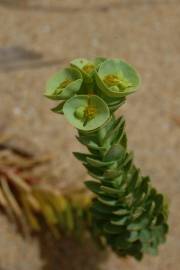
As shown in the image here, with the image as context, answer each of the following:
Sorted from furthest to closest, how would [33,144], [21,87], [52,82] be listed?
[21,87] → [33,144] → [52,82]

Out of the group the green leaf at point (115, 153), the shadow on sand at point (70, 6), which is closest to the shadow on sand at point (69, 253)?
the green leaf at point (115, 153)

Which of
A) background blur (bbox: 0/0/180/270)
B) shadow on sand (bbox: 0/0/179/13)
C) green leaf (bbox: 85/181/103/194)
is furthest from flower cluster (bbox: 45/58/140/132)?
shadow on sand (bbox: 0/0/179/13)

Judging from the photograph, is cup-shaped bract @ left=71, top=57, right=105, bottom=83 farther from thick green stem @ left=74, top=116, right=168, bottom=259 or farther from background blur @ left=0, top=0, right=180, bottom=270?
background blur @ left=0, top=0, right=180, bottom=270

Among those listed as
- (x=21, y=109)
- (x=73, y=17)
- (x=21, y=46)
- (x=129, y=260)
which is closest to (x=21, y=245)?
(x=129, y=260)

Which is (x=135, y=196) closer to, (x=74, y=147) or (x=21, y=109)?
(x=74, y=147)

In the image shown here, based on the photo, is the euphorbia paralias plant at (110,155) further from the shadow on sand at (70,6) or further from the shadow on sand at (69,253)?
the shadow on sand at (70,6)
